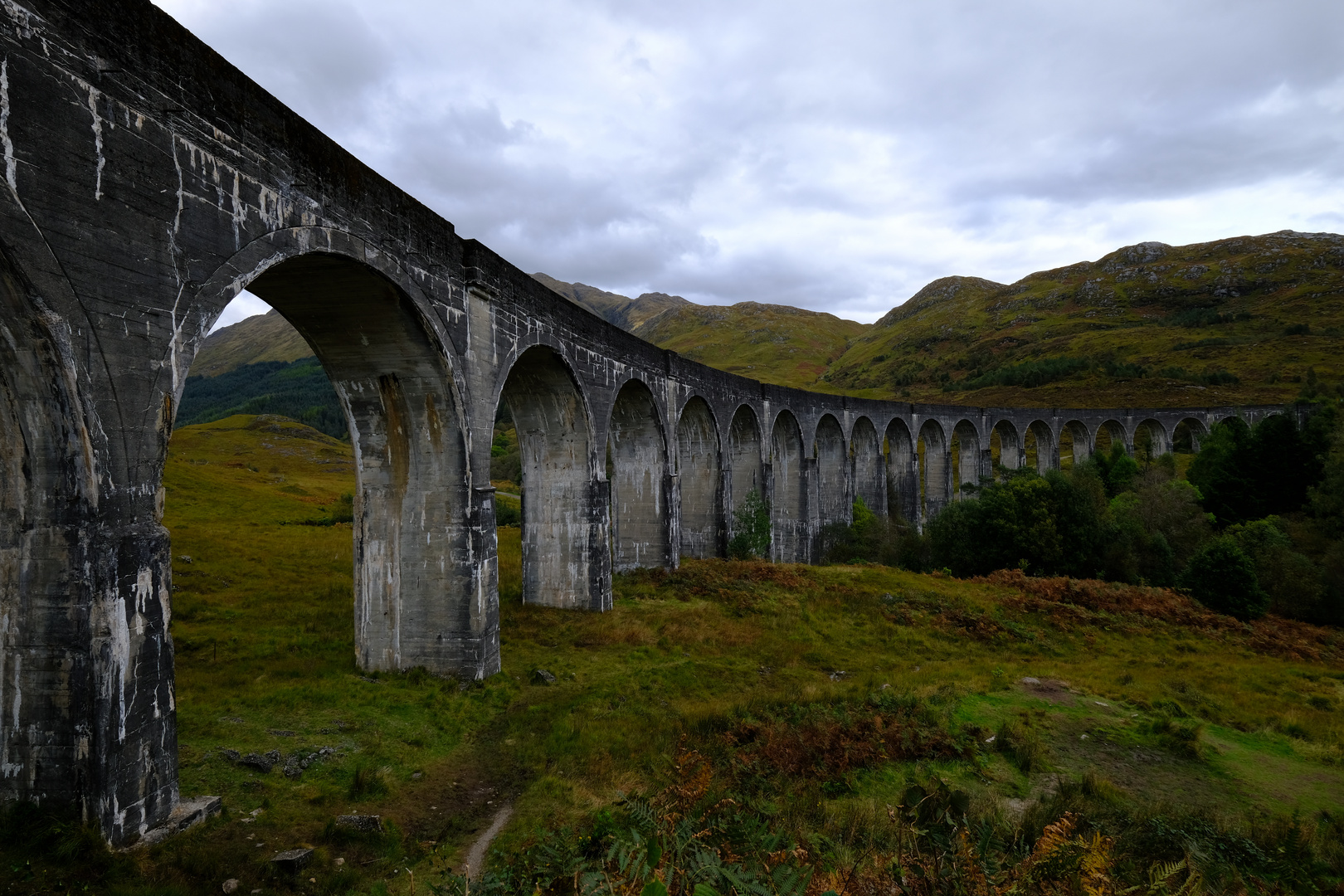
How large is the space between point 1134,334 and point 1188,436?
27135 millimetres

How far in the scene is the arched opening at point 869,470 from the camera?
3675 cm

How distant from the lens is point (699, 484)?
2455 cm

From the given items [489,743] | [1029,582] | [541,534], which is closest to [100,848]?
[489,743]

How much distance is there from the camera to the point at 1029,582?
74.6 feet

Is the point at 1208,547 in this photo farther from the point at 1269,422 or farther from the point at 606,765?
the point at 606,765

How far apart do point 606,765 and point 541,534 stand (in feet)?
28.4

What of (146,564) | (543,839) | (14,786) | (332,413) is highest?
(332,413)

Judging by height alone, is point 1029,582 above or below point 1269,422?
below

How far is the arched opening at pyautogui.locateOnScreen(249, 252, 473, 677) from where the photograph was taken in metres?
10.5

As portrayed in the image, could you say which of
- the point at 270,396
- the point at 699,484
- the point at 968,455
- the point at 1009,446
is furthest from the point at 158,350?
the point at 270,396

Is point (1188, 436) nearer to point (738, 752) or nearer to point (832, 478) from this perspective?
point (832, 478)

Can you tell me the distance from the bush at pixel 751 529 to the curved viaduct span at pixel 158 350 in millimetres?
12330

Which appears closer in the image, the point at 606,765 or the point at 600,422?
the point at 606,765

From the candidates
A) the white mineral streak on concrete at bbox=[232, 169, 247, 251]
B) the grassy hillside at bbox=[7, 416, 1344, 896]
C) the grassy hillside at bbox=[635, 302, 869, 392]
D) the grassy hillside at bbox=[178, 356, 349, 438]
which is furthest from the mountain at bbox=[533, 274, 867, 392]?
the white mineral streak on concrete at bbox=[232, 169, 247, 251]
